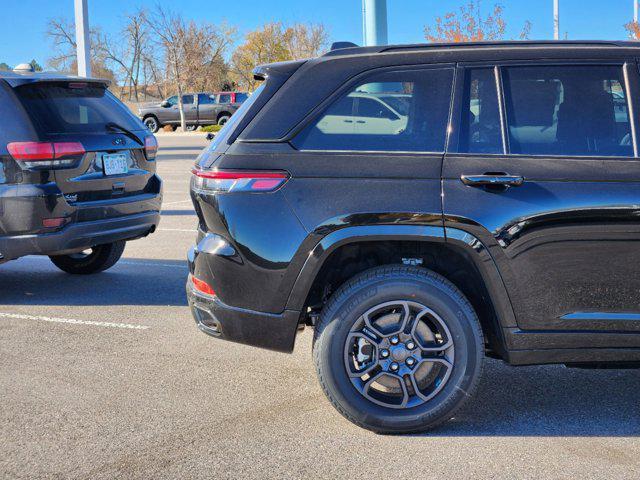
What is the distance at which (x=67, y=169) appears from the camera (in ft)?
21.7

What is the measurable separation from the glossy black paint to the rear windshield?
3.10 meters

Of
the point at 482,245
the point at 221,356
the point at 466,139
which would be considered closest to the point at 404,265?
the point at 482,245

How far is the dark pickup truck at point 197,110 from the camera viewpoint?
42.7 metres

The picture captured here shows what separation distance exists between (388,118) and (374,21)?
1238 cm

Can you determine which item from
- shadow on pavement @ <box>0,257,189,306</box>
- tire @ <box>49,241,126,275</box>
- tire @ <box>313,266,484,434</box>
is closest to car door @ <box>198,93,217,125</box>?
shadow on pavement @ <box>0,257,189,306</box>

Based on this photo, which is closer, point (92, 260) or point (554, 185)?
point (554, 185)

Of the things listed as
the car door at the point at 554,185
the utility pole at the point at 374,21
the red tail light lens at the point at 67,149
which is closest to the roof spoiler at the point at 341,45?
the car door at the point at 554,185

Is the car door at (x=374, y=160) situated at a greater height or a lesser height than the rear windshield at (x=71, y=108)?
lesser

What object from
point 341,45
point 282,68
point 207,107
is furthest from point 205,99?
point 282,68

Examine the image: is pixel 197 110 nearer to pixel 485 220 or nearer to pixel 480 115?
pixel 480 115

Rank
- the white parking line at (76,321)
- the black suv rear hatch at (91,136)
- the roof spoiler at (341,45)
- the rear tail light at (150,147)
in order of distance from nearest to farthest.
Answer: the roof spoiler at (341,45) → the white parking line at (76,321) → the black suv rear hatch at (91,136) → the rear tail light at (150,147)

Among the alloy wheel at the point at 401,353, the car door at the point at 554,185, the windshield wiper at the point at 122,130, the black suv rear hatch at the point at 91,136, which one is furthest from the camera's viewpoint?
the windshield wiper at the point at 122,130

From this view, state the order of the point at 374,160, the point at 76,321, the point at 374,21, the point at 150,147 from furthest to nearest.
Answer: the point at 374,21
the point at 150,147
the point at 76,321
the point at 374,160

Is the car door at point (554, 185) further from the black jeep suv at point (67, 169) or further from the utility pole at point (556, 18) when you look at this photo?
the utility pole at point (556, 18)
